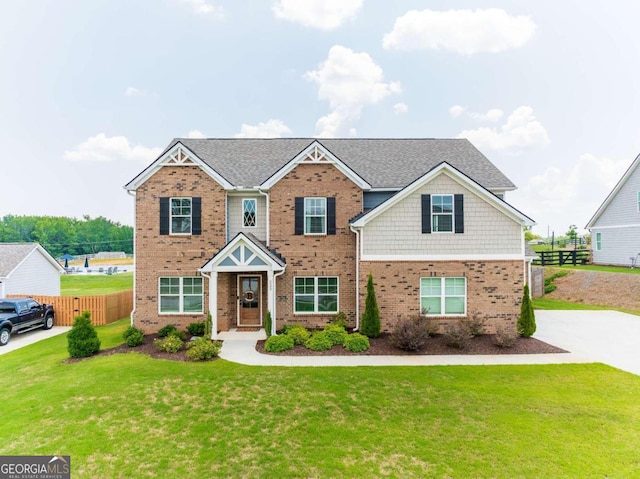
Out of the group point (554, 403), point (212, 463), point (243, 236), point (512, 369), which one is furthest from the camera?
point (243, 236)

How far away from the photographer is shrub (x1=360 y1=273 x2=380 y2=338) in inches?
501

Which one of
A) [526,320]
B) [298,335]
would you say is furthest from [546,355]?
[298,335]

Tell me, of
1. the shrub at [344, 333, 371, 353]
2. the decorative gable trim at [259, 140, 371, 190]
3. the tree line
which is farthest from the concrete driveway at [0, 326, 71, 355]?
the tree line

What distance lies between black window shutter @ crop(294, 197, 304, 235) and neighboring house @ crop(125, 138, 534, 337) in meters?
0.05

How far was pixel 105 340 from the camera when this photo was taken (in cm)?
1376

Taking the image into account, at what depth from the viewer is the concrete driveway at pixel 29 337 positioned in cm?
1365

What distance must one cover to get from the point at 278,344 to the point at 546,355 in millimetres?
9681

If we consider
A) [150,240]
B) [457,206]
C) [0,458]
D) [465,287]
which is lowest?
[0,458]

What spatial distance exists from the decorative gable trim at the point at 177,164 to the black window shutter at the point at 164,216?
1.32m

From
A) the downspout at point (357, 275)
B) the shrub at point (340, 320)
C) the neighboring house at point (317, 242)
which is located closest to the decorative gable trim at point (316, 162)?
the neighboring house at point (317, 242)

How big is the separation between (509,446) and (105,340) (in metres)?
15.1

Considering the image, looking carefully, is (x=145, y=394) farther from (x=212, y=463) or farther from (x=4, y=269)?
(x=4, y=269)

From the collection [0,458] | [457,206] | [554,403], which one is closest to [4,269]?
[0,458]

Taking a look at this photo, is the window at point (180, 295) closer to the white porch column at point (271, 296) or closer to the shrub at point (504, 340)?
the white porch column at point (271, 296)
